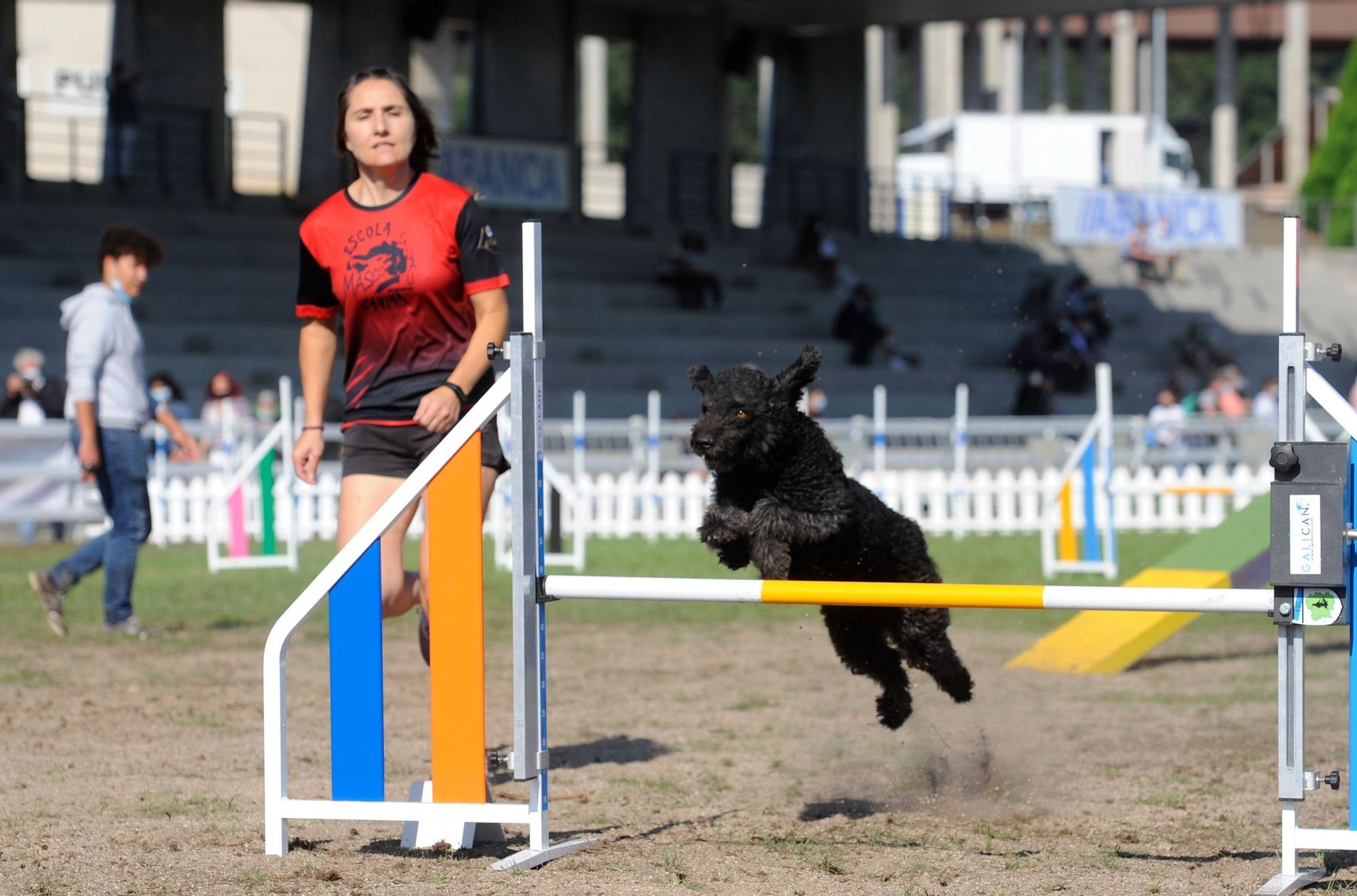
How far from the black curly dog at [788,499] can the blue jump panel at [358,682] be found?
34.3 inches

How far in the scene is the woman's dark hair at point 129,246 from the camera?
765 cm

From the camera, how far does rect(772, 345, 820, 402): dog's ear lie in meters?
4.38

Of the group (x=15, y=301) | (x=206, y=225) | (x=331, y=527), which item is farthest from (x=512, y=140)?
(x=331, y=527)

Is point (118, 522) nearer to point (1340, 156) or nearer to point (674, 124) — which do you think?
point (674, 124)

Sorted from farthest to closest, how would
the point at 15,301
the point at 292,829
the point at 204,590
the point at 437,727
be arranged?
the point at 15,301
the point at 204,590
the point at 292,829
the point at 437,727

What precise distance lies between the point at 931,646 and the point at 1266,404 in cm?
1593

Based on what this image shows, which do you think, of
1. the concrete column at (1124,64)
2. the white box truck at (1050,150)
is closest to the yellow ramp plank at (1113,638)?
the white box truck at (1050,150)

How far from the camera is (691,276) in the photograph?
A: 70.3 ft

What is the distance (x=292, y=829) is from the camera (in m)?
4.60

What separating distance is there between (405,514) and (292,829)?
1.00m

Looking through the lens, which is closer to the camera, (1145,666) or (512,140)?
(1145,666)

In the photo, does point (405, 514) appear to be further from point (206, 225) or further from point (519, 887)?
point (206, 225)

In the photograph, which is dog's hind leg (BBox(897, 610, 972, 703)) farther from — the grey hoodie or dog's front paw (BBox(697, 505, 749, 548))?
the grey hoodie

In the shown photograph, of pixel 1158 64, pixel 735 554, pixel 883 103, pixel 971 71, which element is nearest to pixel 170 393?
pixel 735 554
